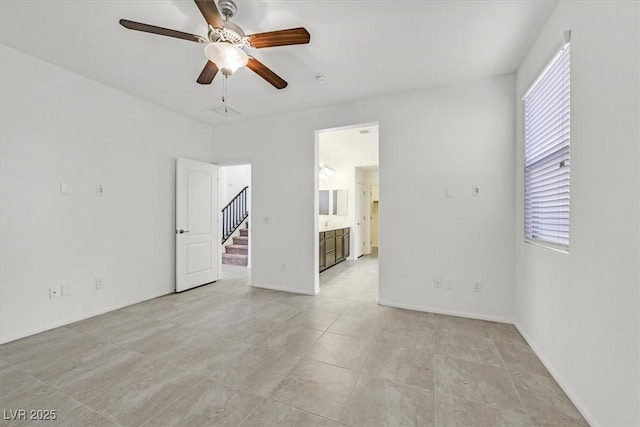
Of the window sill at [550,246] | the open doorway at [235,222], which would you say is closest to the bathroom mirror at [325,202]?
the open doorway at [235,222]

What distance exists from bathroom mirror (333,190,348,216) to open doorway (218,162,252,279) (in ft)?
7.59

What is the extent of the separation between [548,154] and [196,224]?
4.56m

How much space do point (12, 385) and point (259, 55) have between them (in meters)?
3.29

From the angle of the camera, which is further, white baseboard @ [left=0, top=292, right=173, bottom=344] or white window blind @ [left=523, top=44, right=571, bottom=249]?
white baseboard @ [left=0, top=292, right=173, bottom=344]

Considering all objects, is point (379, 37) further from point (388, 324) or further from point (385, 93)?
point (388, 324)

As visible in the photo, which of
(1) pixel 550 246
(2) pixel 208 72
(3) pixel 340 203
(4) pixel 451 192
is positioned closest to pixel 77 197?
(2) pixel 208 72

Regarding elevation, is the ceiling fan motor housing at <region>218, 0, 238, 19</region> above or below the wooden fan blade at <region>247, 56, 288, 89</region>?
above

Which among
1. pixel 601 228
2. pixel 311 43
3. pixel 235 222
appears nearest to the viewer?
pixel 601 228

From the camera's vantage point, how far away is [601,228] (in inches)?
55.1

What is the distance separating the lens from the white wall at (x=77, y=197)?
246 centimetres

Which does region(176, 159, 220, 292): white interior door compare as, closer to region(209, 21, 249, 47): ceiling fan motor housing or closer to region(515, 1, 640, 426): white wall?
region(209, 21, 249, 47): ceiling fan motor housing

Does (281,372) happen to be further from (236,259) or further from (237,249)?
(237,249)

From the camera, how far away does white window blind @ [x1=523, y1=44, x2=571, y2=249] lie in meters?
1.85

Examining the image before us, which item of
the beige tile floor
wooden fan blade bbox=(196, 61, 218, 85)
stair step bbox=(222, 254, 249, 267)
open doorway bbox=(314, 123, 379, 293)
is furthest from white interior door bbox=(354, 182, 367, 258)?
wooden fan blade bbox=(196, 61, 218, 85)
